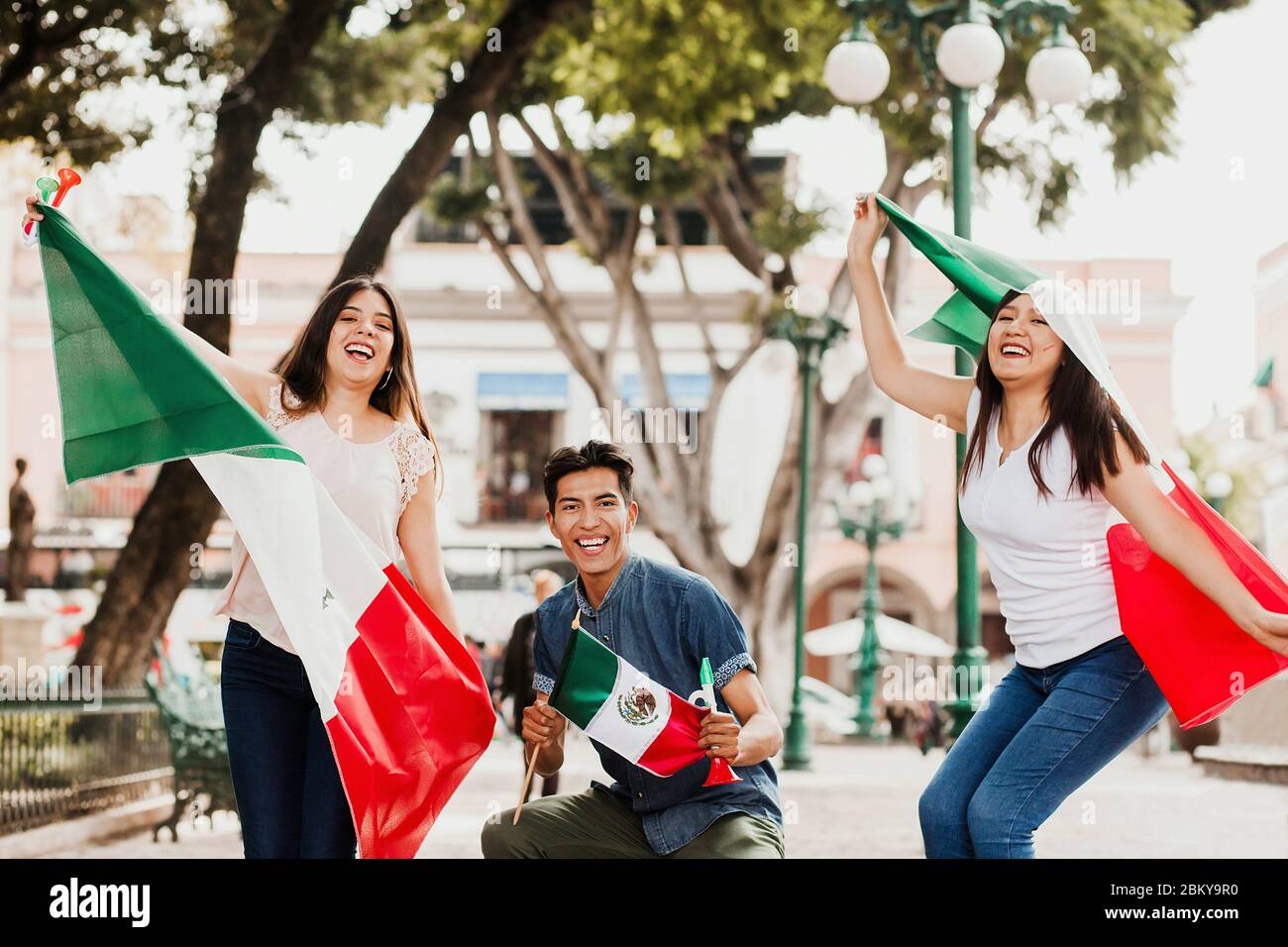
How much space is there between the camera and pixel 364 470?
3.79 m

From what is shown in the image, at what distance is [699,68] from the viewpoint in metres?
13.4

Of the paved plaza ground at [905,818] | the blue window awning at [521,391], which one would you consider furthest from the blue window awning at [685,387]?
the paved plaza ground at [905,818]

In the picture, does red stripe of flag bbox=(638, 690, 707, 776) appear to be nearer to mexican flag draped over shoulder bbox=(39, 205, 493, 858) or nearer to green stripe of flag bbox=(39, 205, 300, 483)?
→ mexican flag draped over shoulder bbox=(39, 205, 493, 858)

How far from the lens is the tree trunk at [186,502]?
34.4ft

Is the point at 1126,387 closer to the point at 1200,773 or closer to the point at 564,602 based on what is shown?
the point at 1200,773

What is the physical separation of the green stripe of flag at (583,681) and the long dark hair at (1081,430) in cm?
105

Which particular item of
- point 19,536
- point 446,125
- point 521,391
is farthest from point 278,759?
point 521,391

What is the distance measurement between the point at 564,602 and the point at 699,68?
406 inches

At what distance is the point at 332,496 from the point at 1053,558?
176cm

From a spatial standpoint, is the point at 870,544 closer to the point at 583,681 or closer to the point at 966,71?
the point at 966,71

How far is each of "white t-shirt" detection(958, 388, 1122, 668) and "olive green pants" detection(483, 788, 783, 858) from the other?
0.75m

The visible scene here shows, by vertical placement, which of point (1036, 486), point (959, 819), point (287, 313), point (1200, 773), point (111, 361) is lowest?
point (1200, 773)
